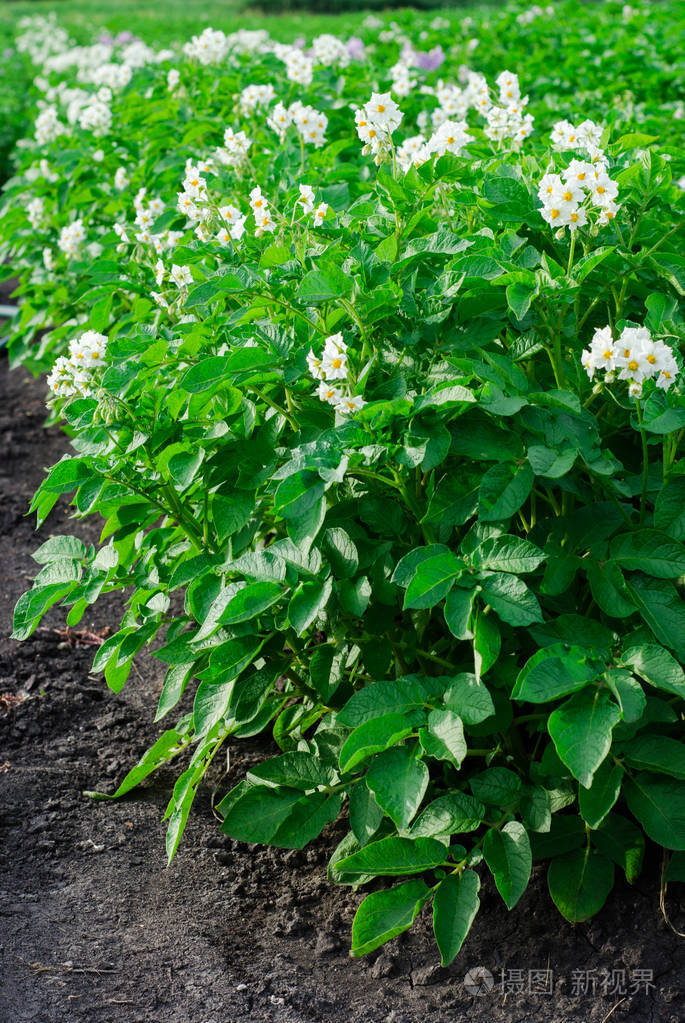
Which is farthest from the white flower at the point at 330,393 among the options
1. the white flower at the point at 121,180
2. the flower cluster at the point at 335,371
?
the white flower at the point at 121,180

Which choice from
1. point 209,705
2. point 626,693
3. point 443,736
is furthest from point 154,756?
point 626,693

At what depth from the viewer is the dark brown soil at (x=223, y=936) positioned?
5.70ft

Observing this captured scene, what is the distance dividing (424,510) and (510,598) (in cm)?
30

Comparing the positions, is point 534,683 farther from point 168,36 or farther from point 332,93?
point 168,36

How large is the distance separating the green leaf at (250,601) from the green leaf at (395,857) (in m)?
0.42

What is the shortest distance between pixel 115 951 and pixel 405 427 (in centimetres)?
103

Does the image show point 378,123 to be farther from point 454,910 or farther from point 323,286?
point 454,910

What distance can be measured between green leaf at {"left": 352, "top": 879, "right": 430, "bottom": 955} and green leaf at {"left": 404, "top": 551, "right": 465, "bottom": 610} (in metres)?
0.48

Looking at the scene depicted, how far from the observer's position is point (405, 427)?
1719 millimetres

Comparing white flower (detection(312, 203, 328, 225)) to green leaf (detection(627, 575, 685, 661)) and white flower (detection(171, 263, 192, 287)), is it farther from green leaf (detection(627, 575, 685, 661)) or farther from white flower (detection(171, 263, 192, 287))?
green leaf (detection(627, 575, 685, 661))

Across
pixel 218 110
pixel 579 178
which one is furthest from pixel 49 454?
pixel 579 178

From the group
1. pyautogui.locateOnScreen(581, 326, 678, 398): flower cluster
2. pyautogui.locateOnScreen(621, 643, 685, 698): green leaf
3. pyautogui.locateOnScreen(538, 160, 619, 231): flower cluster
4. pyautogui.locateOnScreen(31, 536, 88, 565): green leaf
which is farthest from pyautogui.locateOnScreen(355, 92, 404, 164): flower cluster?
pyautogui.locateOnScreen(621, 643, 685, 698): green leaf

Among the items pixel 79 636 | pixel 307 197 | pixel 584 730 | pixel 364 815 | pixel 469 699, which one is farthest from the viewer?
pixel 79 636

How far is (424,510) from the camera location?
1.86 meters
